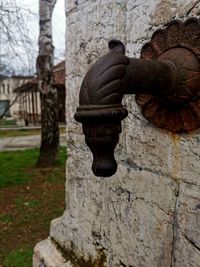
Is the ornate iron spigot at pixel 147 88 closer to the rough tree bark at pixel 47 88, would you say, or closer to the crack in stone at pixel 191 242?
the crack in stone at pixel 191 242

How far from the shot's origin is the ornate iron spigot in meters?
0.77

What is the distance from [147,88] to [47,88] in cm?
672

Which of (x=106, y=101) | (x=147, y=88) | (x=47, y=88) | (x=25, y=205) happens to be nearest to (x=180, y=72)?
(x=147, y=88)

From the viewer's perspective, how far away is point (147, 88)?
884 mm

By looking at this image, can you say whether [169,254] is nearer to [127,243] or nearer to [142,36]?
[127,243]

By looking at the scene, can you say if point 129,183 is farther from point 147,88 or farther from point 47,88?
point 47,88

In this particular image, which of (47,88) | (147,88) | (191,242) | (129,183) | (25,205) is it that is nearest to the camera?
(147,88)

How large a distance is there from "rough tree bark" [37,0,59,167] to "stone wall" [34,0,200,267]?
19.0 ft

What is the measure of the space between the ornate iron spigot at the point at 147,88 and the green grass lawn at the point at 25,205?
2884 millimetres

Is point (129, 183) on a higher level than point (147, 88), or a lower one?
lower

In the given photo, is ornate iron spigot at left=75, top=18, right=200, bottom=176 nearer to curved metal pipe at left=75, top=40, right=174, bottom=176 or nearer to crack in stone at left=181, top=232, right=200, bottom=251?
curved metal pipe at left=75, top=40, right=174, bottom=176

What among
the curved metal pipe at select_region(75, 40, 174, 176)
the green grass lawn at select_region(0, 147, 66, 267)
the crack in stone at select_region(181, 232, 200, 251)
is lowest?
the green grass lawn at select_region(0, 147, 66, 267)

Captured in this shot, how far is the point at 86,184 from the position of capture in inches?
62.5

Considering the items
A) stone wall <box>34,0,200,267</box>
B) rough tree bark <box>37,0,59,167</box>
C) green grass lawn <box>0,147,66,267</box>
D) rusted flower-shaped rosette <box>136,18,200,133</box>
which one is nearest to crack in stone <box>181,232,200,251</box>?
stone wall <box>34,0,200,267</box>
